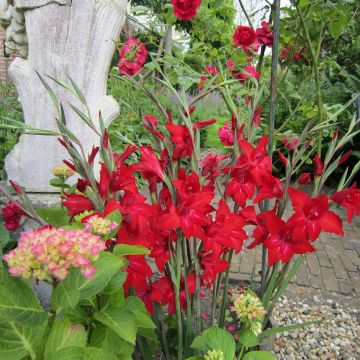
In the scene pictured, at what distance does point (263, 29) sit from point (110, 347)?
1.47 metres

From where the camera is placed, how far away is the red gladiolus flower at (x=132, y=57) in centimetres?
200

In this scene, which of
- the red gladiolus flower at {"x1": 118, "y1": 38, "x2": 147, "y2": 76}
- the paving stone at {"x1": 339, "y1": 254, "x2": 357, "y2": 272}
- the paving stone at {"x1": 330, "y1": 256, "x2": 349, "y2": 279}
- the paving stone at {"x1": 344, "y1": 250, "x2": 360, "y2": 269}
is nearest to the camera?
the red gladiolus flower at {"x1": 118, "y1": 38, "x2": 147, "y2": 76}

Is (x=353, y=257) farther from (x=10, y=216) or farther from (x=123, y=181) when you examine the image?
(x=10, y=216)

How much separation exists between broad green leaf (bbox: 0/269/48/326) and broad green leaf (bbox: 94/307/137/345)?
23 centimetres

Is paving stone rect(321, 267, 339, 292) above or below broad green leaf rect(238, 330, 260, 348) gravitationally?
below

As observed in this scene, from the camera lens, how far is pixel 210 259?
1.10 metres

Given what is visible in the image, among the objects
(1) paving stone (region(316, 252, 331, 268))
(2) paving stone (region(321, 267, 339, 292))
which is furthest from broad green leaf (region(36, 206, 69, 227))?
(1) paving stone (region(316, 252, 331, 268))

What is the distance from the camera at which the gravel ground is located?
5.79 ft

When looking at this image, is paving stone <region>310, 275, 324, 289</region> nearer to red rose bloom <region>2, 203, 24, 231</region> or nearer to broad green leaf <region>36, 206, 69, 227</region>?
broad green leaf <region>36, 206, 69, 227</region>

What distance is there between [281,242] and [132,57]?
55.2 inches

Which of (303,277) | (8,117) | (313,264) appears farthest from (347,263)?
(8,117)

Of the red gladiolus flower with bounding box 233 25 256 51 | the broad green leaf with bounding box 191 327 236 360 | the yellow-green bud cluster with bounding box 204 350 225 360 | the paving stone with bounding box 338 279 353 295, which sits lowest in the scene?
the paving stone with bounding box 338 279 353 295

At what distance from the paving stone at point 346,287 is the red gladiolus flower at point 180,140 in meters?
1.84

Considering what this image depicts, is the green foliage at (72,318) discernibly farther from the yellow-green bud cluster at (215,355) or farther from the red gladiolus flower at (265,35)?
the red gladiolus flower at (265,35)
